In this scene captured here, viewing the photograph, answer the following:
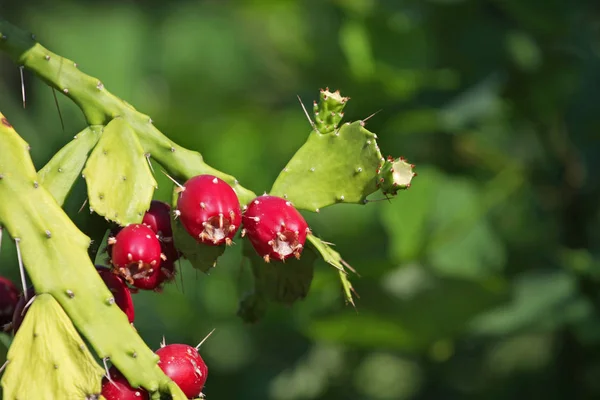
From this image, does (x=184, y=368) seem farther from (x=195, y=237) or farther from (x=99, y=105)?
(x=99, y=105)

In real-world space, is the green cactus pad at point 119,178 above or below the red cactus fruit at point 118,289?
above

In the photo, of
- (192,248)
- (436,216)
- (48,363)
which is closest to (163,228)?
(192,248)

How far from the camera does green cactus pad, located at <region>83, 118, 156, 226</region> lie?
161cm

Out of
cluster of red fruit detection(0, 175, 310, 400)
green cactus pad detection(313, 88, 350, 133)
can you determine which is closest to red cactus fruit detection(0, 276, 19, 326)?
cluster of red fruit detection(0, 175, 310, 400)

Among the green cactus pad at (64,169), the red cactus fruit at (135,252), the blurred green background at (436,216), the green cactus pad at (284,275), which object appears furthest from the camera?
the blurred green background at (436,216)

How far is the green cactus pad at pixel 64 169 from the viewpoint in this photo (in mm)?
1661

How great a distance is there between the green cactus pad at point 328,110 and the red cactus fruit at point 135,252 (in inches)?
13.5

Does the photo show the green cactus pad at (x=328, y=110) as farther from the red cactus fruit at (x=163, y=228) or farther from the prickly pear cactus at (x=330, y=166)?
the red cactus fruit at (x=163, y=228)

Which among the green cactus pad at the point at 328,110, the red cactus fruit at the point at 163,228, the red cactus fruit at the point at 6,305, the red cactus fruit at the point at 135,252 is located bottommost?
the red cactus fruit at the point at 6,305

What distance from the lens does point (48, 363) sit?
4.80 ft

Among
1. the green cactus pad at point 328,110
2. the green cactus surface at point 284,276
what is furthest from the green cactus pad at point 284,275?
the green cactus pad at point 328,110

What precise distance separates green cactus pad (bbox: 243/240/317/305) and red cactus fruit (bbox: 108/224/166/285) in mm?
263

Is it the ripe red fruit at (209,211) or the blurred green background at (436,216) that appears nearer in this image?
the ripe red fruit at (209,211)

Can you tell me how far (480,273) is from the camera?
2920 millimetres
